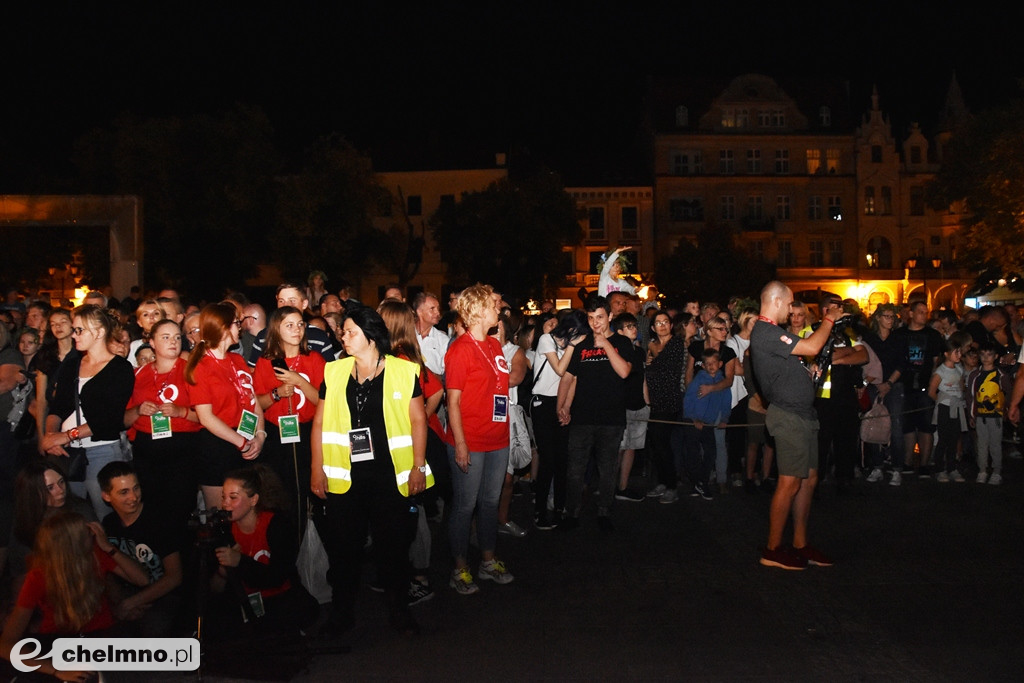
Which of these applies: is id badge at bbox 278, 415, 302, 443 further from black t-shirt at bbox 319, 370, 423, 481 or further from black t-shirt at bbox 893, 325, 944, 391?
black t-shirt at bbox 893, 325, 944, 391

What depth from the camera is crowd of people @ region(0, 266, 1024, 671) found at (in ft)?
18.8

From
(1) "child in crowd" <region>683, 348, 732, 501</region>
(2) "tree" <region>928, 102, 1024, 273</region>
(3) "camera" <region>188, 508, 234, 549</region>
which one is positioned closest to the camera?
(3) "camera" <region>188, 508, 234, 549</region>

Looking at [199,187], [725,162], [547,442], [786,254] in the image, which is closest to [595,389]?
[547,442]

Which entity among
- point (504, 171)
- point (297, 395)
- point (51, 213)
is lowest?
point (297, 395)

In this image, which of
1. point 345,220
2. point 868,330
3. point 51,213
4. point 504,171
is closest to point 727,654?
point 868,330

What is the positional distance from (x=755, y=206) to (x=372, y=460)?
186 ft

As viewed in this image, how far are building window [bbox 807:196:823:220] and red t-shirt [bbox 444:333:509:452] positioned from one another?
5641 cm

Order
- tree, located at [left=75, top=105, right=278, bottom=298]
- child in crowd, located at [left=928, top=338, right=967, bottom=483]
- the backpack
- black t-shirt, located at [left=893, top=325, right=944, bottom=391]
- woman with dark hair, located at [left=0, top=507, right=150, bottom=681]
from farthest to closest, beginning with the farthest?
1. tree, located at [left=75, top=105, right=278, bottom=298]
2. black t-shirt, located at [left=893, top=325, right=944, bottom=391]
3. child in crowd, located at [left=928, top=338, right=967, bottom=483]
4. the backpack
5. woman with dark hair, located at [left=0, top=507, right=150, bottom=681]

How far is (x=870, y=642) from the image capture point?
Result: 5492 millimetres

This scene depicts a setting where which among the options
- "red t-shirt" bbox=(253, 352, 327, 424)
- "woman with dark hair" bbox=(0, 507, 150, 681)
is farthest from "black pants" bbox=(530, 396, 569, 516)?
"woman with dark hair" bbox=(0, 507, 150, 681)

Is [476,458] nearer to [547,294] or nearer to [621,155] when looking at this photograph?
[547,294]

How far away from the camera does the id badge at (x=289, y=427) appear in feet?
22.0

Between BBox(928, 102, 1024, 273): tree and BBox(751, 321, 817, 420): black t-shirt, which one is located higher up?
BBox(928, 102, 1024, 273): tree

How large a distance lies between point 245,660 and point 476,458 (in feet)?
6.95
